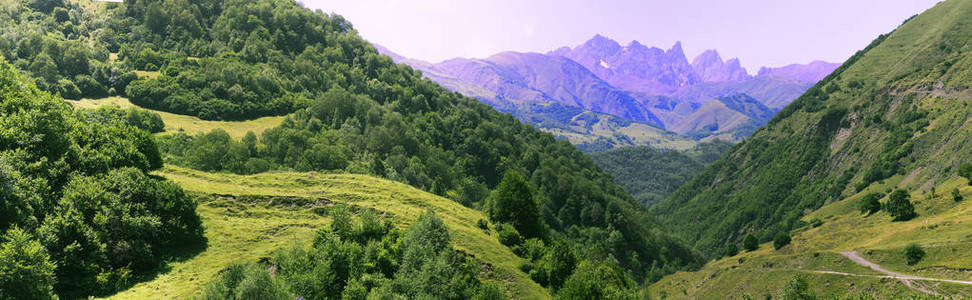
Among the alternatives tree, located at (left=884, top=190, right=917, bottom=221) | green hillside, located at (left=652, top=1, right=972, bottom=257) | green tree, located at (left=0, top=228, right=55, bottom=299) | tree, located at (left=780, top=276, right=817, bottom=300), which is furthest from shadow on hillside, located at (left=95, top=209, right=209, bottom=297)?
green hillside, located at (left=652, top=1, right=972, bottom=257)

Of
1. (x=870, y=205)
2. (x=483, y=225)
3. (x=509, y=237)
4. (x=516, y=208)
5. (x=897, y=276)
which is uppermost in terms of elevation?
(x=516, y=208)

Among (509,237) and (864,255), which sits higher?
(509,237)

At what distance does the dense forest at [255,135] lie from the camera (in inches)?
1479

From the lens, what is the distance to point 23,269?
25.1 meters

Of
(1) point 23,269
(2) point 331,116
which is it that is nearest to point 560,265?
(1) point 23,269

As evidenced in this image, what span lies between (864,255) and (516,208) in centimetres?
6338

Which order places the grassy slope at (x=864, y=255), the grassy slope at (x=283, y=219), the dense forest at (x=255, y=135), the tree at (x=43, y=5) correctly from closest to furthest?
1. the grassy slope at (x=283, y=219)
2. the dense forest at (x=255, y=135)
3. the grassy slope at (x=864, y=255)
4. the tree at (x=43, y=5)

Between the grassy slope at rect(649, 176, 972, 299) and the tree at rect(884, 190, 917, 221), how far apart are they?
1.66 meters

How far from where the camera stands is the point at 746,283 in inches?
3425

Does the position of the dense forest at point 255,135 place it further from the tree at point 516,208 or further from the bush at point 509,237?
the bush at point 509,237

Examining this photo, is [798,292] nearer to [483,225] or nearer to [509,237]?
[509,237]

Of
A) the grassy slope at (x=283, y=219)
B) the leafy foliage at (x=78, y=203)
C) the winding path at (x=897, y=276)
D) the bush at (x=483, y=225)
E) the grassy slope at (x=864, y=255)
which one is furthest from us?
the bush at (x=483, y=225)

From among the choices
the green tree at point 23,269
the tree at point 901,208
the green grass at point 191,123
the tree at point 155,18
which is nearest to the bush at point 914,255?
the tree at point 901,208

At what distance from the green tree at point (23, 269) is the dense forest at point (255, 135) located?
3.54 meters
